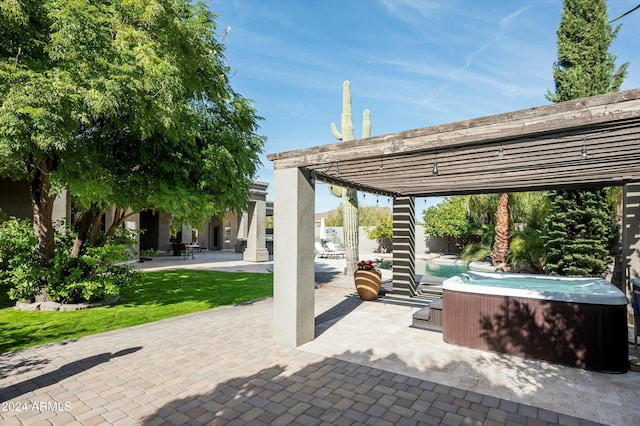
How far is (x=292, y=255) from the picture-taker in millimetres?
5305

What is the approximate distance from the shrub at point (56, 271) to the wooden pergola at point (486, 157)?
17.5ft

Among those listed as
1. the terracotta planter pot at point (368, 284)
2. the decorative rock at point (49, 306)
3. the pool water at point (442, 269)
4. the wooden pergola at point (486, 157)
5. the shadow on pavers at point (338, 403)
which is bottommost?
the pool water at point (442, 269)

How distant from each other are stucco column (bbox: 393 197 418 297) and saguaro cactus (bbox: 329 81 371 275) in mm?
3720

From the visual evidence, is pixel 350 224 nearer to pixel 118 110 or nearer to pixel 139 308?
pixel 139 308

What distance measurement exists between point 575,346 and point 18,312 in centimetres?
1075

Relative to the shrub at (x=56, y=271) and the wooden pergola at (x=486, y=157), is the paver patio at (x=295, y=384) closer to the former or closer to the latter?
the wooden pergola at (x=486, y=157)

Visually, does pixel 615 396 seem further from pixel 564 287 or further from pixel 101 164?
pixel 101 164

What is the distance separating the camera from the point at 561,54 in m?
10.8

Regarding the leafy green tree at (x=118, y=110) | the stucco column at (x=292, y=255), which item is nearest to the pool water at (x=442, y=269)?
the leafy green tree at (x=118, y=110)

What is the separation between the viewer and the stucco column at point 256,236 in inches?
783

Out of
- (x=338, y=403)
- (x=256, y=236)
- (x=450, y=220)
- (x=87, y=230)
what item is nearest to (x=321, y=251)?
(x=256, y=236)

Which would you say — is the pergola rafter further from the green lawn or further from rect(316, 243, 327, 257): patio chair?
rect(316, 243, 327, 257): patio chair

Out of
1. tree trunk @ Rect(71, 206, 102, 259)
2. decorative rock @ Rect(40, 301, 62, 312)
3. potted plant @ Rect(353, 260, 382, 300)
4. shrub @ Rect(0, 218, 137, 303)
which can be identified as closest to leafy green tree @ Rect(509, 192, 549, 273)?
potted plant @ Rect(353, 260, 382, 300)

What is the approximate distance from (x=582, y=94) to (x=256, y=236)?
16.2 m
